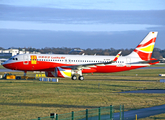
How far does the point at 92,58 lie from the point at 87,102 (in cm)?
3065

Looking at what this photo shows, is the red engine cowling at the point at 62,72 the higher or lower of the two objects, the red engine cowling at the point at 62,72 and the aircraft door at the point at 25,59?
the lower

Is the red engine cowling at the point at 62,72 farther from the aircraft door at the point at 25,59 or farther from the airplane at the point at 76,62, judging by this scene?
the aircraft door at the point at 25,59

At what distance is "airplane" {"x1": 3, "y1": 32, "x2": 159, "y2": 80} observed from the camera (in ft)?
174

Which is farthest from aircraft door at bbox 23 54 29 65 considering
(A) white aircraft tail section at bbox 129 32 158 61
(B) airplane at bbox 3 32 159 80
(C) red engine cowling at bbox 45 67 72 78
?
(A) white aircraft tail section at bbox 129 32 158 61

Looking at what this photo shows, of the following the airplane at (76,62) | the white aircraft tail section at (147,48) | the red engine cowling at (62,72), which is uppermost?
the white aircraft tail section at (147,48)

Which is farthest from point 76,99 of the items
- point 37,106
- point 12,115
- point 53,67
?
point 53,67

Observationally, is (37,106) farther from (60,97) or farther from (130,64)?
(130,64)

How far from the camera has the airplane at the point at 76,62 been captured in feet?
174

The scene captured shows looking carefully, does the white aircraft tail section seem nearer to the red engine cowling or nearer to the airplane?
the airplane

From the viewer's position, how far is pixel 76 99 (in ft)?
94.8

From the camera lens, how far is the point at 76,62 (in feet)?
184

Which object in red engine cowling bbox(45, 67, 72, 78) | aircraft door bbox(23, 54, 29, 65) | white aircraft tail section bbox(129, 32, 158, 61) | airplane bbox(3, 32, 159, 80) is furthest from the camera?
white aircraft tail section bbox(129, 32, 158, 61)

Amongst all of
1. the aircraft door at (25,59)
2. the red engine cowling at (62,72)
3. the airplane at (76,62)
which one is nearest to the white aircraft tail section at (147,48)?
the airplane at (76,62)

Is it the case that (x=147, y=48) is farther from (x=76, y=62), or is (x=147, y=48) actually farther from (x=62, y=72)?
(x=62, y=72)
